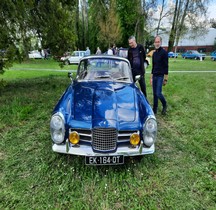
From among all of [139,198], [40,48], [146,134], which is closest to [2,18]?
[40,48]

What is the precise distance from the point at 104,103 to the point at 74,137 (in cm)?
77

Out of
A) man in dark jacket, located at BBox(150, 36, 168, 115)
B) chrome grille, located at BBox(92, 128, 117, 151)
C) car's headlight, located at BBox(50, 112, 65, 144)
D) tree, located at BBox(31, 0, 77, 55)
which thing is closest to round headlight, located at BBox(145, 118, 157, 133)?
chrome grille, located at BBox(92, 128, 117, 151)

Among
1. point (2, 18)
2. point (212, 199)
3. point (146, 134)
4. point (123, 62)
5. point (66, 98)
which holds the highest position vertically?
point (2, 18)

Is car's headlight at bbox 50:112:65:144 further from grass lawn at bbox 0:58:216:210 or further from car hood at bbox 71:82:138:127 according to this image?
grass lawn at bbox 0:58:216:210

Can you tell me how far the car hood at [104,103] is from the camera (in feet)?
10.4

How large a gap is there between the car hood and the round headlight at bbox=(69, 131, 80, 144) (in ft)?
0.73

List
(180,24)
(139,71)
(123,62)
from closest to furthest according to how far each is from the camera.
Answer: (123,62) → (139,71) → (180,24)

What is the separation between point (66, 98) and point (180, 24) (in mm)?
32675

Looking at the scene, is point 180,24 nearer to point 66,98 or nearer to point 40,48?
point 40,48

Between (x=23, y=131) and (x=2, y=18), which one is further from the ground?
(x=2, y=18)

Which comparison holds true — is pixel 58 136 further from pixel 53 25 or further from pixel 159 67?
pixel 53 25

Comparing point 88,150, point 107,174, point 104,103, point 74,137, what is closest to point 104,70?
point 104,103

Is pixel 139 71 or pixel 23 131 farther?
pixel 139 71

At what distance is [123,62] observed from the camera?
486cm
